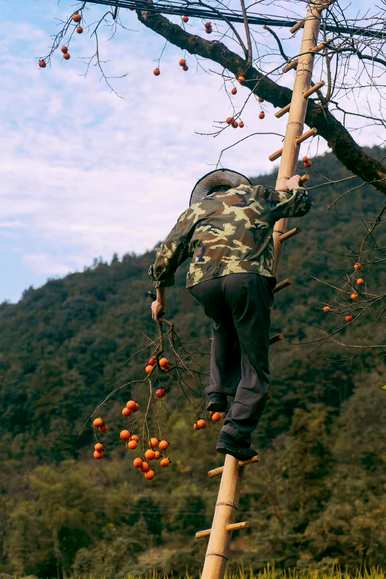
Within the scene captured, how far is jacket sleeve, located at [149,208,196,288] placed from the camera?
12.2ft

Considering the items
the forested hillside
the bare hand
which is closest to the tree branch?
the forested hillside

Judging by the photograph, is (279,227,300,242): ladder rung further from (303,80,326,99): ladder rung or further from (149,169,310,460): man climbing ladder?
(303,80,326,99): ladder rung

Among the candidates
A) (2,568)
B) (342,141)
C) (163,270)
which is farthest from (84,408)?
(163,270)

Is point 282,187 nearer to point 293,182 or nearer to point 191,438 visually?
point 293,182

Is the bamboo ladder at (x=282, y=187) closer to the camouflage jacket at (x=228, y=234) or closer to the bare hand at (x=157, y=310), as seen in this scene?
the camouflage jacket at (x=228, y=234)

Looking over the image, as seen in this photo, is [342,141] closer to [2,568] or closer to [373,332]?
[2,568]

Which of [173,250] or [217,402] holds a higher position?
[173,250]

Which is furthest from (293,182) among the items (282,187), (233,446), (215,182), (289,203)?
(233,446)

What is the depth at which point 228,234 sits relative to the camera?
3551 mm

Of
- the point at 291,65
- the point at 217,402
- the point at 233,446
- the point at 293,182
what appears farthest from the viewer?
the point at 291,65

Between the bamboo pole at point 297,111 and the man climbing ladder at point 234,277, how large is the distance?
0.65ft

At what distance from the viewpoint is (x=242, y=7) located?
19.2 ft

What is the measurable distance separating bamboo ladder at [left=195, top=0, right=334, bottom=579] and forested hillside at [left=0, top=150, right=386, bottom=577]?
0.61m

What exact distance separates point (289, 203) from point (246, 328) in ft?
1.90
